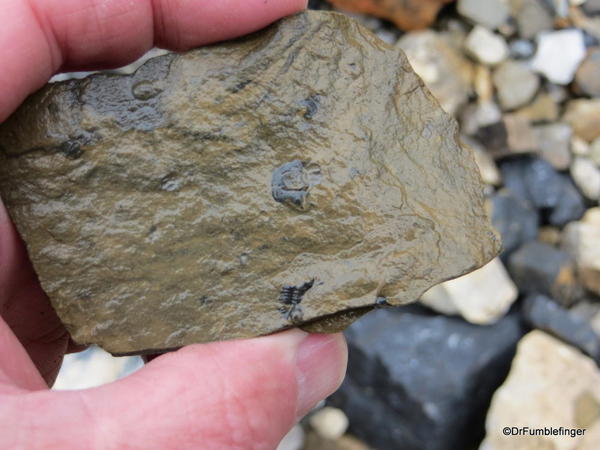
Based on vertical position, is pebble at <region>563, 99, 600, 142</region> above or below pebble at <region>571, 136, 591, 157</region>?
above

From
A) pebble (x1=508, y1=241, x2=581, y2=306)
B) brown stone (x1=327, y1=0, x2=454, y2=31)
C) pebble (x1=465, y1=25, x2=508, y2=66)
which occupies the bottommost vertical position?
pebble (x1=508, y1=241, x2=581, y2=306)

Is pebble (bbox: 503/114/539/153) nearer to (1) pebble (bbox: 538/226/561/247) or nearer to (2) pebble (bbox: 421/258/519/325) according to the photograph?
(1) pebble (bbox: 538/226/561/247)

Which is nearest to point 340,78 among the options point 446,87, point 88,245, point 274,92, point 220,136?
point 274,92

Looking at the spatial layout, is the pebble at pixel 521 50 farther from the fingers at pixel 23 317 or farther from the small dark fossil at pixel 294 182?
the fingers at pixel 23 317

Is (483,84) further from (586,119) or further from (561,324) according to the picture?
(561,324)

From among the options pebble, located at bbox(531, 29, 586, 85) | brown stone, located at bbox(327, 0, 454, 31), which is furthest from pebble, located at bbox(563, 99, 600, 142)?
brown stone, located at bbox(327, 0, 454, 31)

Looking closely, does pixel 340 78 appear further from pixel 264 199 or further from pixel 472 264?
pixel 472 264

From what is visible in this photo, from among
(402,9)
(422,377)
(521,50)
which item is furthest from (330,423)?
(521,50)
